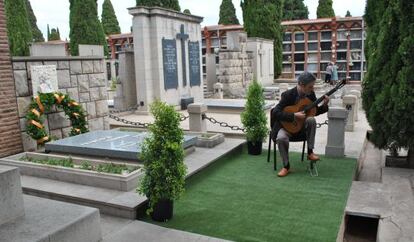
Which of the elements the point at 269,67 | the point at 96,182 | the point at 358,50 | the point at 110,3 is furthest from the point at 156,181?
the point at 110,3

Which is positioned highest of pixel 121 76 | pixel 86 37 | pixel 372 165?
pixel 86 37

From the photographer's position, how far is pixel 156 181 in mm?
4227

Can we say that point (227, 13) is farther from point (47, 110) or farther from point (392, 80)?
point (392, 80)

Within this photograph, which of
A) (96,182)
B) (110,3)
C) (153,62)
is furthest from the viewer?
(110,3)

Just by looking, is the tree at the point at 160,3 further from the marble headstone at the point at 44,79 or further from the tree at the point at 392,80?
the tree at the point at 392,80

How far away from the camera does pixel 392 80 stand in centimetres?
561

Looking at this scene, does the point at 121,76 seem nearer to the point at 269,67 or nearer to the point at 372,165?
the point at 372,165

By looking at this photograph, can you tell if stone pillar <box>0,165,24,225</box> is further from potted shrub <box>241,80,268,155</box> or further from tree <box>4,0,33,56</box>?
tree <box>4,0,33,56</box>

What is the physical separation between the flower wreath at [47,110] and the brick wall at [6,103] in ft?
0.85

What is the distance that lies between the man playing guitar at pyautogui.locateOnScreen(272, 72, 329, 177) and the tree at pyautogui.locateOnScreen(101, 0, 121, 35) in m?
40.3

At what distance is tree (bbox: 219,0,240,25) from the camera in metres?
41.0

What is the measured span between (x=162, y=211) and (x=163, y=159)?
2.11ft

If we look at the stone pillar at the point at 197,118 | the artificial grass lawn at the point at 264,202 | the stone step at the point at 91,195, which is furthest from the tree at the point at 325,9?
the stone step at the point at 91,195

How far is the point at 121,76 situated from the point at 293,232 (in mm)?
10398
